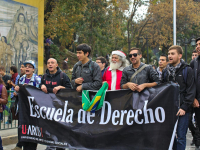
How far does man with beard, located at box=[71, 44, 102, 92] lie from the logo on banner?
1097 millimetres

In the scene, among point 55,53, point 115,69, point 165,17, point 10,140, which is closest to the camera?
point 115,69

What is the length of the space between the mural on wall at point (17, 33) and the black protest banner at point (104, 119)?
8.48 meters

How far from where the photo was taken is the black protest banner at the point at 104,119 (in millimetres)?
4207

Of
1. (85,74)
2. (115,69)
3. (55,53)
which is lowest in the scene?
(85,74)

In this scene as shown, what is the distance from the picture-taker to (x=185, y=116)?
171 inches

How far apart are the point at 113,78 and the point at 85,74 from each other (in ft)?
2.07

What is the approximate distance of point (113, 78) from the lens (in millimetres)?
5316

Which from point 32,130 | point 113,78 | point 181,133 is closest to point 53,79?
point 32,130

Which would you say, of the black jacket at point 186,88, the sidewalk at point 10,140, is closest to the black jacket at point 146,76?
the black jacket at point 186,88

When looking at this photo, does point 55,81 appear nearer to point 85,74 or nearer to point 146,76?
point 85,74

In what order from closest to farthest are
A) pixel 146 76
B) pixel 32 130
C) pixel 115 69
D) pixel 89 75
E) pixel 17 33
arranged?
1. pixel 146 76
2. pixel 89 75
3. pixel 32 130
4. pixel 115 69
5. pixel 17 33

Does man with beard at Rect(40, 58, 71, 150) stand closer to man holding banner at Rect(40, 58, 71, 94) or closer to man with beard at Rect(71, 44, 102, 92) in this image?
man holding banner at Rect(40, 58, 71, 94)

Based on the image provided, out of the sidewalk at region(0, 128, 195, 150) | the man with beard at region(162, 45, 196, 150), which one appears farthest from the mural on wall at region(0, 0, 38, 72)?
the man with beard at region(162, 45, 196, 150)

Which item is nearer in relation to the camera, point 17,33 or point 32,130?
point 32,130
